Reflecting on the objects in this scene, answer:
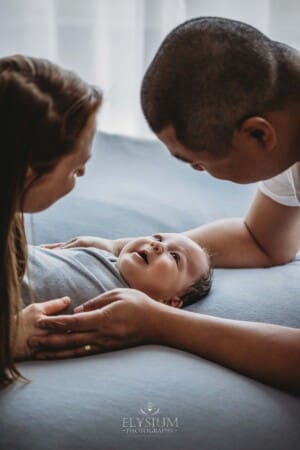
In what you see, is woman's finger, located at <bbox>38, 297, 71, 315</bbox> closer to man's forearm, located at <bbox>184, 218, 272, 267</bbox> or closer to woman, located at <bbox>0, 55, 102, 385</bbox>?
woman, located at <bbox>0, 55, 102, 385</bbox>

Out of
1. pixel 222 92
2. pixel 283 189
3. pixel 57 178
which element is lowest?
pixel 283 189

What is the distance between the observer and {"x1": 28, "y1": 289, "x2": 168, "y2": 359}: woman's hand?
4.14 ft

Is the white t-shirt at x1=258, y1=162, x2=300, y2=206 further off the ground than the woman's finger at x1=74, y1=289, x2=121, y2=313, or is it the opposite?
the white t-shirt at x1=258, y1=162, x2=300, y2=206

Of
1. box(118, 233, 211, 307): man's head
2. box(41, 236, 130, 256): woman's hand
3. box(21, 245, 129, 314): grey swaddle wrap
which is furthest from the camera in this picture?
box(41, 236, 130, 256): woman's hand

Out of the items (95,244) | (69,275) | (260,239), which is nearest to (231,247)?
(260,239)

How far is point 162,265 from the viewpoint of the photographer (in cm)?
149

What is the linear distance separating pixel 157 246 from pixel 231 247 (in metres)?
0.21

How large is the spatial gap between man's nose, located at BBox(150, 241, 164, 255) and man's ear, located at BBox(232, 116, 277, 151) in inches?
11.9

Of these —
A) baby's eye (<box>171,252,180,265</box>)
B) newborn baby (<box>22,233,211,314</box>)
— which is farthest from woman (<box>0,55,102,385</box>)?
baby's eye (<box>171,252,180,265</box>)

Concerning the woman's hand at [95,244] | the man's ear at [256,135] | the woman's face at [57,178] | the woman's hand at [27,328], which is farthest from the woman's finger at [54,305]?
the man's ear at [256,135]

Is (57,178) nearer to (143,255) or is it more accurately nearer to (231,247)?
(143,255)

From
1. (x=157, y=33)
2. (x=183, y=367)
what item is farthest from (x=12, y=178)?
(x=157, y=33)

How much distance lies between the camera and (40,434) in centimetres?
110

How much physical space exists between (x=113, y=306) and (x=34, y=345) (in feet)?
0.45
